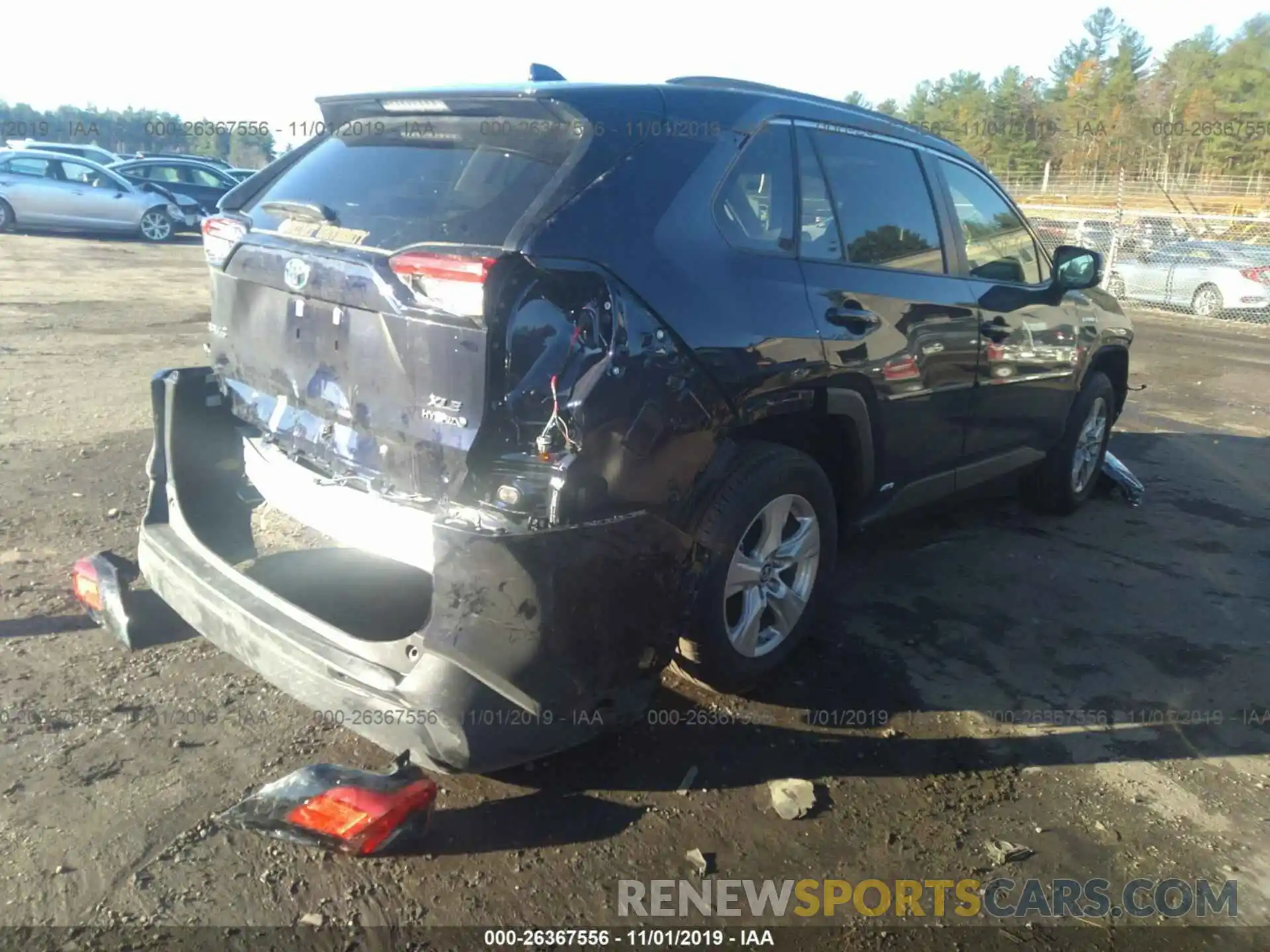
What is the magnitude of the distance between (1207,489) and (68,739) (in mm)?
6592

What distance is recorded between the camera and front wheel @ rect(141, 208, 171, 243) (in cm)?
1959

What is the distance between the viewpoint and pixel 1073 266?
5223 millimetres

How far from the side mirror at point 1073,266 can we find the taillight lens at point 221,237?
3940 mm

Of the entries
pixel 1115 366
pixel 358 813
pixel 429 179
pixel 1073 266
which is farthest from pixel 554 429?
pixel 1115 366

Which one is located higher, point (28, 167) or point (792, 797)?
point (28, 167)

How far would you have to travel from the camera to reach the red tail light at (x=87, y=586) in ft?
11.5

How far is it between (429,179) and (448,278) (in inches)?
24.2

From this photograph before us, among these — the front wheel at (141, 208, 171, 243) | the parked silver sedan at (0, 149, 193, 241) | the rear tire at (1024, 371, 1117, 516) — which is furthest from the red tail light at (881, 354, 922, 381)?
the front wheel at (141, 208, 171, 243)

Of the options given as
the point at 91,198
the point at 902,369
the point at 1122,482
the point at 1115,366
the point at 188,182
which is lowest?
the point at 1122,482

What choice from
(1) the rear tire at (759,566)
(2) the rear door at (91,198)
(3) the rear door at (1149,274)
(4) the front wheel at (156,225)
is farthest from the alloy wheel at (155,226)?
(1) the rear tire at (759,566)

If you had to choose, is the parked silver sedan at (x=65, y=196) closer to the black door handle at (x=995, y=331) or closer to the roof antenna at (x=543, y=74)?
the roof antenna at (x=543, y=74)

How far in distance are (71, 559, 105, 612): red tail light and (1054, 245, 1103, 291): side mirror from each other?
15.1 feet

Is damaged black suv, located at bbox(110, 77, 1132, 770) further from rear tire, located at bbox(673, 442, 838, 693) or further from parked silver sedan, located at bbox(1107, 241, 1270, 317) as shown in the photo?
parked silver sedan, located at bbox(1107, 241, 1270, 317)

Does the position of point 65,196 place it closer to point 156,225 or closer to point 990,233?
point 156,225
